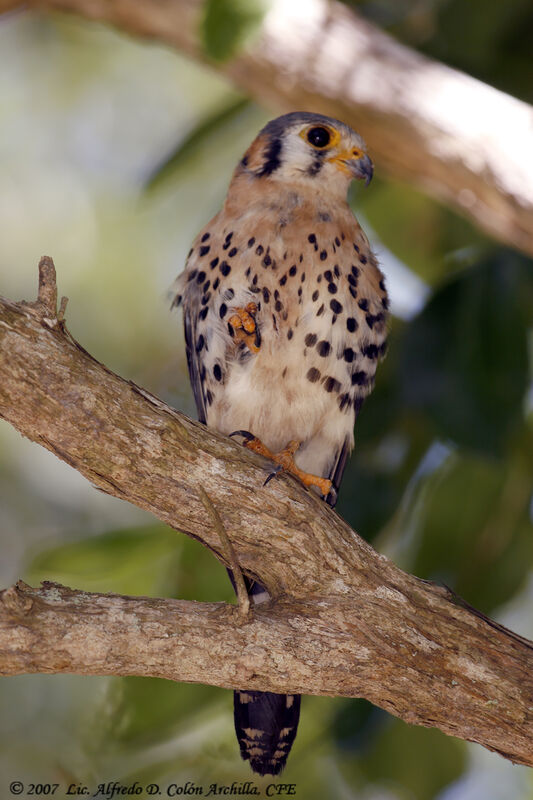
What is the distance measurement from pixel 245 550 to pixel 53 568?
1435 mm

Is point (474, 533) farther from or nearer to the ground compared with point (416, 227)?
nearer to the ground

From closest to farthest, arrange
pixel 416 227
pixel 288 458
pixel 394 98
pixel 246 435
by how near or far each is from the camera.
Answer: pixel 288 458, pixel 246 435, pixel 394 98, pixel 416 227

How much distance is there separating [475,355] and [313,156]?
3.89 feet

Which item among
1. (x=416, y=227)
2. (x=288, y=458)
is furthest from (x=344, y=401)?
(x=416, y=227)

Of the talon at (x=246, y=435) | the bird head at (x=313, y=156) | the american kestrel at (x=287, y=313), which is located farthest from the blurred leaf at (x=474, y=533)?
the bird head at (x=313, y=156)

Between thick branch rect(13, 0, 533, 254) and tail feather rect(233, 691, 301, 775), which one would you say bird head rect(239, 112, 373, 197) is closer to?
thick branch rect(13, 0, 533, 254)

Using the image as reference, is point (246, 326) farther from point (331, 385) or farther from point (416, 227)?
point (416, 227)

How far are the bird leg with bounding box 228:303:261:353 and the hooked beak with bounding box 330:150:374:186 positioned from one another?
0.73 m

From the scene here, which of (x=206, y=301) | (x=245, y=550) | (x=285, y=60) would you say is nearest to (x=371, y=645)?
(x=245, y=550)

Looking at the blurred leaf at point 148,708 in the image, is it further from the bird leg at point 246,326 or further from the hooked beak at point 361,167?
the hooked beak at point 361,167

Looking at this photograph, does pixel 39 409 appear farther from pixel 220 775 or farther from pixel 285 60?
pixel 285 60

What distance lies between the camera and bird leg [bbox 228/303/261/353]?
3.50 m

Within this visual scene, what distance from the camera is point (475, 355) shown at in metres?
4.41

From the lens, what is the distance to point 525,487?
4.79 m
